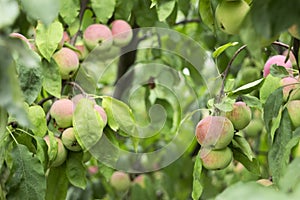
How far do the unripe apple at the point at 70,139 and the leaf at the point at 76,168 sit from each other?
0.03 metres

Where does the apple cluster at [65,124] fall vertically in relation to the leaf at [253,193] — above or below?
below

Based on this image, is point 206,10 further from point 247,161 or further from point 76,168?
point 76,168

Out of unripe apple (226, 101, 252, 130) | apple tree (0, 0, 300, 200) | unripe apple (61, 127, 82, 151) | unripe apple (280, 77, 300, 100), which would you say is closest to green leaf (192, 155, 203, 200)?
apple tree (0, 0, 300, 200)

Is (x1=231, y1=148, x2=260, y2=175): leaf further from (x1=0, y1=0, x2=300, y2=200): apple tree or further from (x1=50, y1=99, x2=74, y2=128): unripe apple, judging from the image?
(x1=50, y1=99, x2=74, y2=128): unripe apple

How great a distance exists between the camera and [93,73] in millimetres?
1707

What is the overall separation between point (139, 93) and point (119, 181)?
1.27ft

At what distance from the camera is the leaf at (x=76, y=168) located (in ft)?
4.95

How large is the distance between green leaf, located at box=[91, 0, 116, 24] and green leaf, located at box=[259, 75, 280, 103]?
1.77 ft

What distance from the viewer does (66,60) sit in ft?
4.99

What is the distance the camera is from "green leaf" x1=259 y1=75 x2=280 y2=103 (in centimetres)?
131

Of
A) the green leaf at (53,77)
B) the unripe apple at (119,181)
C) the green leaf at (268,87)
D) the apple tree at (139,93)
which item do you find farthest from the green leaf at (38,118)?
the unripe apple at (119,181)

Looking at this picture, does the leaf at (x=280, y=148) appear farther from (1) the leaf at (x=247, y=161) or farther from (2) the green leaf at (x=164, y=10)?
(2) the green leaf at (x=164, y=10)

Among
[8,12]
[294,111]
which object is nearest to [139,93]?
[294,111]

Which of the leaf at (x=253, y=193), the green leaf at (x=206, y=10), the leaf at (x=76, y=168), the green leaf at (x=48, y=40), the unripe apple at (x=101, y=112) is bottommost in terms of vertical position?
the leaf at (x=76, y=168)
